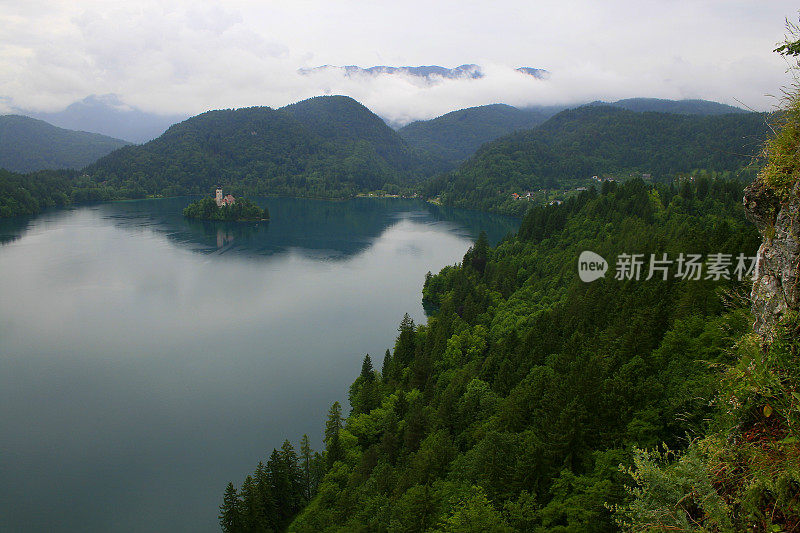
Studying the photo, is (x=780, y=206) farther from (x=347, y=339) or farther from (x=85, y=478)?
(x=347, y=339)

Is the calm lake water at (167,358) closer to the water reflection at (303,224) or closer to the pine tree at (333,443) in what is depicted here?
the water reflection at (303,224)

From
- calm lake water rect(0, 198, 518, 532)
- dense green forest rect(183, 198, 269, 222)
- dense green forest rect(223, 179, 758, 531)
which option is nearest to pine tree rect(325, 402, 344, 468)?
dense green forest rect(223, 179, 758, 531)

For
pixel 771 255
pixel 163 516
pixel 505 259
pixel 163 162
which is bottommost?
pixel 163 516

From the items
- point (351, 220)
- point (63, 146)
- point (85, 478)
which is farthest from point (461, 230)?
point (63, 146)

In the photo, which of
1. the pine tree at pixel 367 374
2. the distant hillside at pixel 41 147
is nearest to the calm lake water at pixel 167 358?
the pine tree at pixel 367 374

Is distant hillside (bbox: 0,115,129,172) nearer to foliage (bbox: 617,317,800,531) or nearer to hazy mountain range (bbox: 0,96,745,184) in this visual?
hazy mountain range (bbox: 0,96,745,184)

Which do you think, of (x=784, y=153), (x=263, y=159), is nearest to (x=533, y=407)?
(x=784, y=153)

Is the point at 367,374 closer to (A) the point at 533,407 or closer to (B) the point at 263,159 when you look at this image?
(A) the point at 533,407
